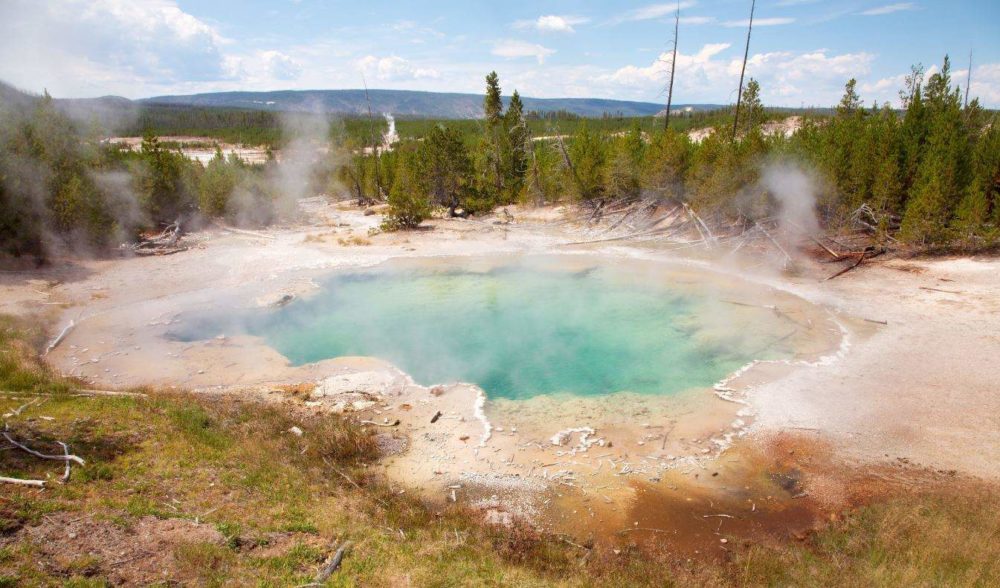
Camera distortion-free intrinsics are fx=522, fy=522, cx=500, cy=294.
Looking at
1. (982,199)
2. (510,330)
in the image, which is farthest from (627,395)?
(982,199)

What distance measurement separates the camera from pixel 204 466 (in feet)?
23.2

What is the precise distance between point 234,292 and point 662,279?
14292mm

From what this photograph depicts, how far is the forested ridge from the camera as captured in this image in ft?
56.8

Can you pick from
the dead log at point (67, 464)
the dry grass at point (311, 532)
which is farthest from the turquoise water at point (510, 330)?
the dead log at point (67, 464)

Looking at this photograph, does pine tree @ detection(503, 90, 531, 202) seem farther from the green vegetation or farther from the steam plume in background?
the green vegetation

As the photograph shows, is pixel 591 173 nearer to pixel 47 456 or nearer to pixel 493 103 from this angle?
pixel 493 103

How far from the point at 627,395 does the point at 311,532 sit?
667cm

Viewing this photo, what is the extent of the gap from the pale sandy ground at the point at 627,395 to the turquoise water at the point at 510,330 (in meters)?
0.74

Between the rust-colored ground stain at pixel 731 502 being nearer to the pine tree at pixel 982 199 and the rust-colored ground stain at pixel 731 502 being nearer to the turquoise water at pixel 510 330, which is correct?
the turquoise water at pixel 510 330

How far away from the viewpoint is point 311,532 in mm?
6008

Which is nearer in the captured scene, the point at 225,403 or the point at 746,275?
the point at 225,403

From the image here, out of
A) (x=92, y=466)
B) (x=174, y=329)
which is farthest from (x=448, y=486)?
(x=174, y=329)

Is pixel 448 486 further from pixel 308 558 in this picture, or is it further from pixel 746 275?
pixel 746 275

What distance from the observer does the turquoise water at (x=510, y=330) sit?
1161 centimetres
